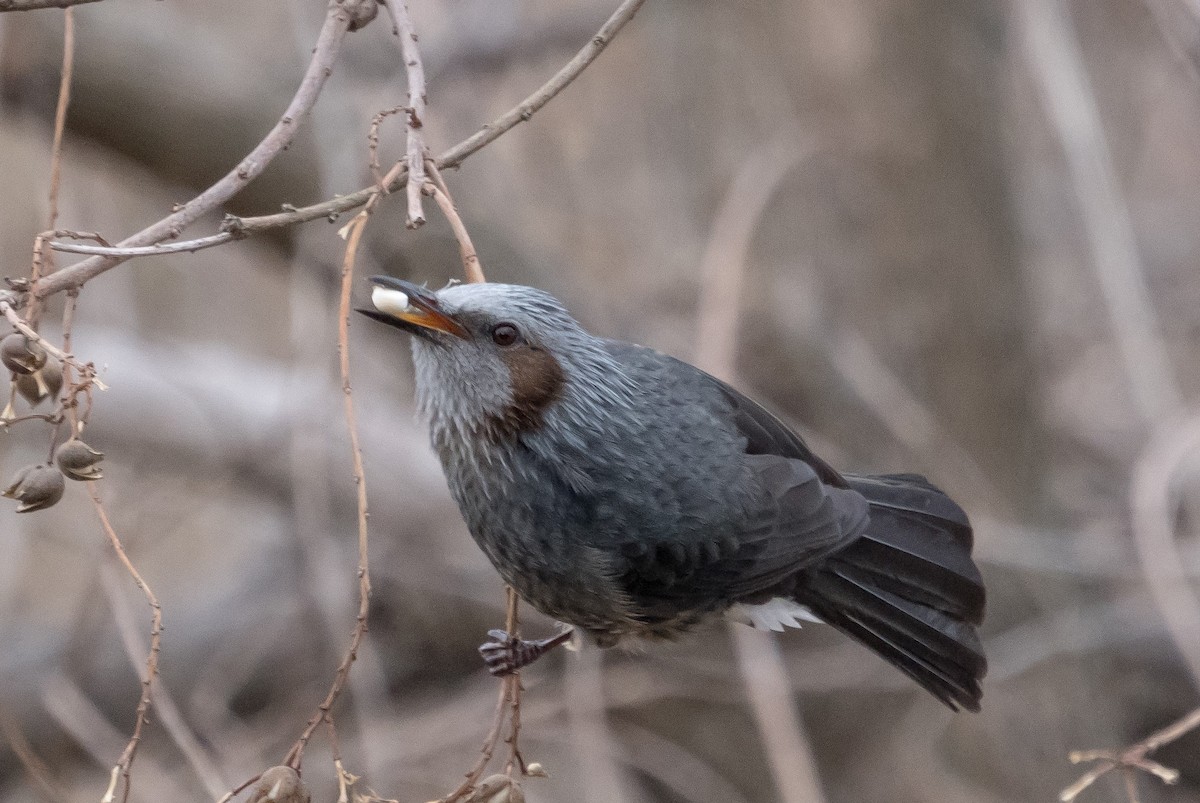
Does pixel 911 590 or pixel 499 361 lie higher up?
pixel 911 590

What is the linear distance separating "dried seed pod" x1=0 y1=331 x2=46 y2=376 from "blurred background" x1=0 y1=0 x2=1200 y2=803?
8.35ft

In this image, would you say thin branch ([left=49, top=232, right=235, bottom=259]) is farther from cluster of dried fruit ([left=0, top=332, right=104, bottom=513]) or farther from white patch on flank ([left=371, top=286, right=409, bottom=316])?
white patch on flank ([left=371, top=286, right=409, bottom=316])

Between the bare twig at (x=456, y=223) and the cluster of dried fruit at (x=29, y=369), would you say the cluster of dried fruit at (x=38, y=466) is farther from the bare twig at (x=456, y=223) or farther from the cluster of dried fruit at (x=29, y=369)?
the bare twig at (x=456, y=223)

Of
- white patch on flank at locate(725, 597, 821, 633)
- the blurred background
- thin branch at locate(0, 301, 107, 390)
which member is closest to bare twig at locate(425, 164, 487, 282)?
thin branch at locate(0, 301, 107, 390)

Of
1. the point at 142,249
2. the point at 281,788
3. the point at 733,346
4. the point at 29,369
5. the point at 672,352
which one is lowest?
the point at 281,788

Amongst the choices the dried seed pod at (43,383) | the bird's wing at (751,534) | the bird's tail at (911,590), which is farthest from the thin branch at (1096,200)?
the dried seed pod at (43,383)

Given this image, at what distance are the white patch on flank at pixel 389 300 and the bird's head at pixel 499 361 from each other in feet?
0.10

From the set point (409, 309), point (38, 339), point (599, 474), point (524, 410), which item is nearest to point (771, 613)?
point (599, 474)

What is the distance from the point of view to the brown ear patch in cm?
277

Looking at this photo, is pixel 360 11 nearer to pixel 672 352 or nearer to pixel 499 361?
pixel 499 361

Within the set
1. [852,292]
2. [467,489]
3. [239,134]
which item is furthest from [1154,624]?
[239,134]

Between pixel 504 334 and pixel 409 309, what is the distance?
0.25 metres

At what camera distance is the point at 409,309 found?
256 cm

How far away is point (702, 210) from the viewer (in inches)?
236
